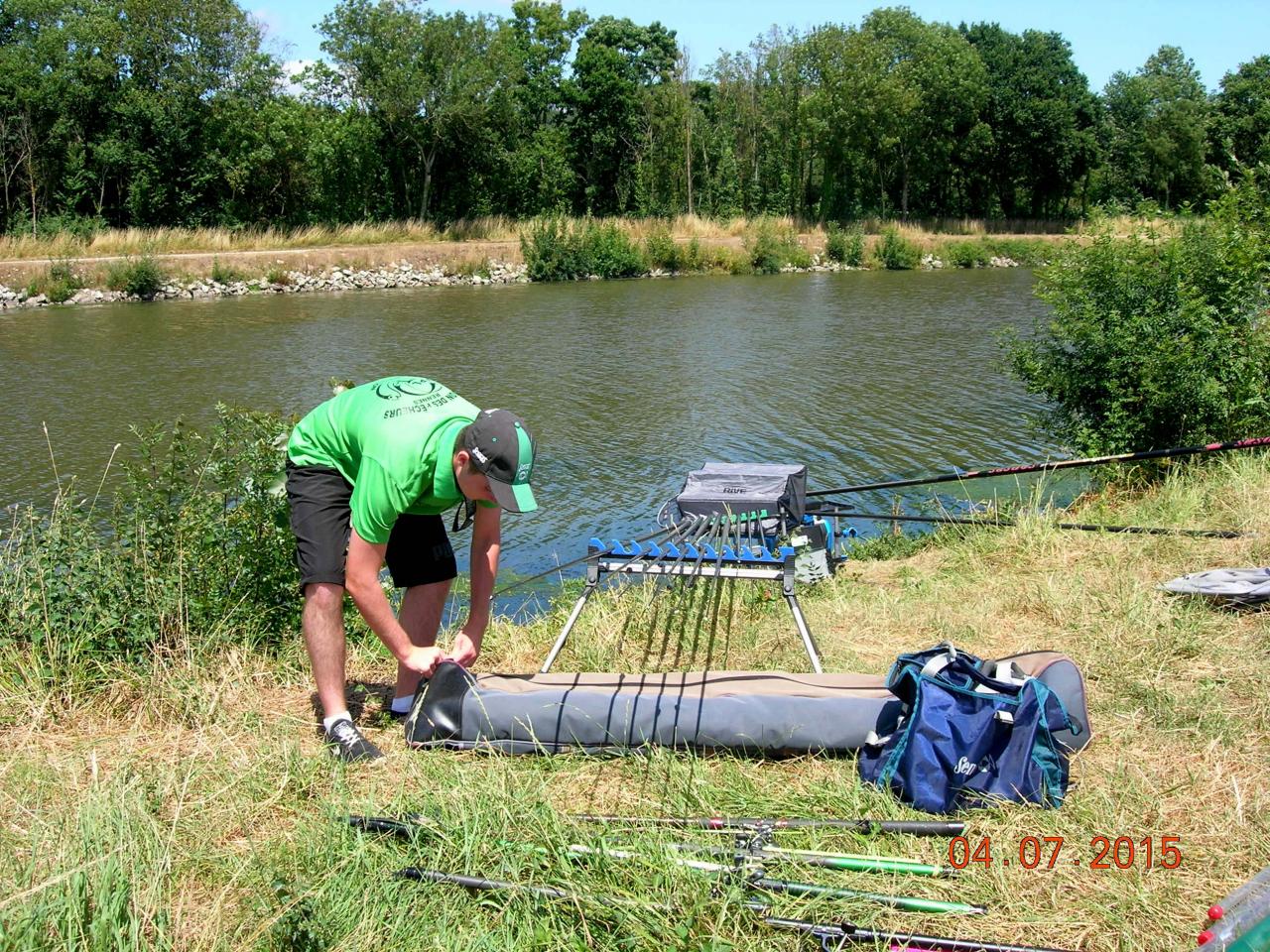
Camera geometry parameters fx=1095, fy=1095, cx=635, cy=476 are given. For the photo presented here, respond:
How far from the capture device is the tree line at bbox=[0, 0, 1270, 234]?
107ft

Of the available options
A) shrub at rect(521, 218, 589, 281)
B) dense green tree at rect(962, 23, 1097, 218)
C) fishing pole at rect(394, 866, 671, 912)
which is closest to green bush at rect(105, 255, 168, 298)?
shrub at rect(521, 218, 589, 281)

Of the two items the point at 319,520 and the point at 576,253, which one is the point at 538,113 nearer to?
the point at 576,253

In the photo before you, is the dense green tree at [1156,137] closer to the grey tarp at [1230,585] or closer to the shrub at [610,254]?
the shrub at [610,254]

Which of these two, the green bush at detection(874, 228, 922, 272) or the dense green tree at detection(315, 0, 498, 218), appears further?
the green bush at detection(874, 228, 922, 272)

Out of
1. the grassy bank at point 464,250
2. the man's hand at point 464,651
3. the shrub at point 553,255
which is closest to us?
the man's hand at point 464,651

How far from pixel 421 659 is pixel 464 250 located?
3026cm

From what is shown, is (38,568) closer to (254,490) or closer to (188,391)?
(254,490)

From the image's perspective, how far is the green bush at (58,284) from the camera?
2480cm

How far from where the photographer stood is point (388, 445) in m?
3.27

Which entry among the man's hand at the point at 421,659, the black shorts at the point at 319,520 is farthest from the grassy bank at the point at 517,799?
the black shorts at the point at 319,520

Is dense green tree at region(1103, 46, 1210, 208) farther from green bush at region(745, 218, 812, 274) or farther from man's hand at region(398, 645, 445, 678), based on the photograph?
man's hand at region(398, 645, 445, 678)

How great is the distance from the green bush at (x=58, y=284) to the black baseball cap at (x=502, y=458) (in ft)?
83.4
